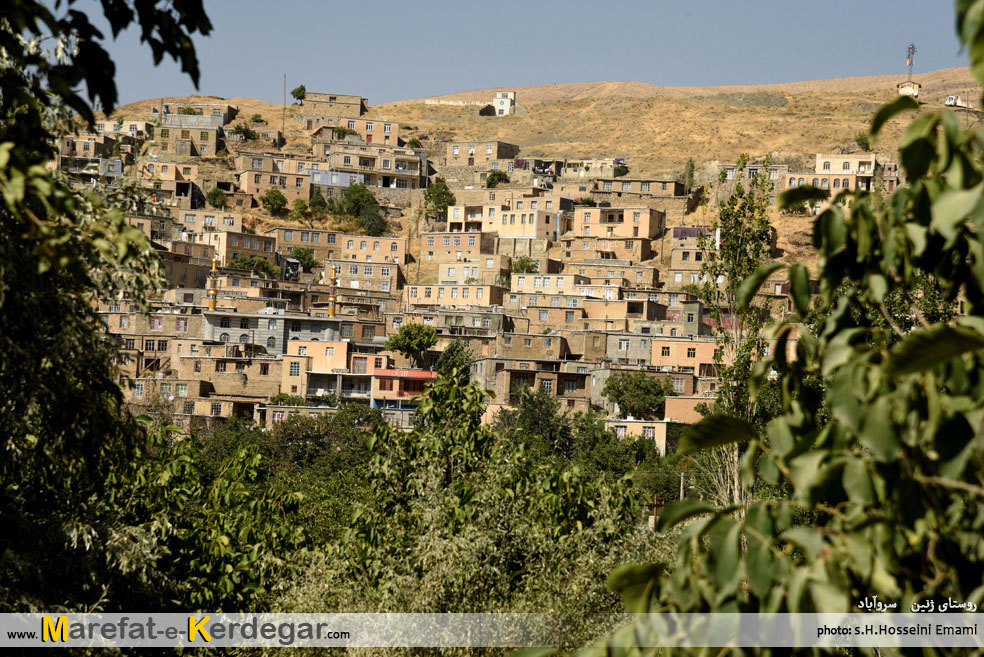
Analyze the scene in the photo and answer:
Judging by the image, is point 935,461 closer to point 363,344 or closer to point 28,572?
point 28,572

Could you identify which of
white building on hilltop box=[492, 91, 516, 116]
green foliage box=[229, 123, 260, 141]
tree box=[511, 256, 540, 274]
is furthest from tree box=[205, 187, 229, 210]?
white building on hilltop box=[492, 91, 516, 116]

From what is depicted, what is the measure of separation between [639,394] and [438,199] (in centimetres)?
4141

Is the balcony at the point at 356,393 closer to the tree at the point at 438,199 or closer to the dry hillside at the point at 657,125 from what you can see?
the tree at the point at 438,199

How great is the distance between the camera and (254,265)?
258 feet

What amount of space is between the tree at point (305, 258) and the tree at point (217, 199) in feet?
32.4

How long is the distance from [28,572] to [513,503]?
4192mm

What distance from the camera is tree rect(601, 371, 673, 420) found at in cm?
5359

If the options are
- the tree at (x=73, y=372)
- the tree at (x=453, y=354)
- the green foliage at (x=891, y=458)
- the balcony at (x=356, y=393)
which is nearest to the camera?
the green foliage at (x=891, y=458)

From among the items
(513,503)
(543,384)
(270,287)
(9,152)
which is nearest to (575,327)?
(543,384)

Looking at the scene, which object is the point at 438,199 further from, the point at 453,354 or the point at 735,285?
the point at 735,285

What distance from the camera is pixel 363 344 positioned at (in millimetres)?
60938

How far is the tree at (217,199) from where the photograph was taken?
9012 cm

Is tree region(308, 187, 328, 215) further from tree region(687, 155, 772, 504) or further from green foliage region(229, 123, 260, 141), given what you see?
tree region(687, 155, 772, 504)

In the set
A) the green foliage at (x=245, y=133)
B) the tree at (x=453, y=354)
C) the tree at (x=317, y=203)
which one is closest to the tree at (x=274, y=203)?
the tree at (x=317, y=203)
